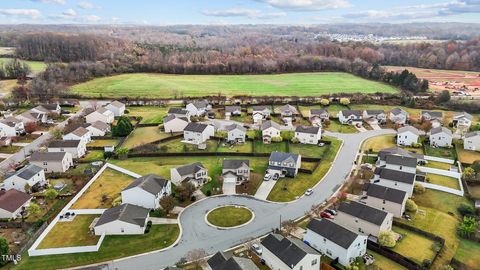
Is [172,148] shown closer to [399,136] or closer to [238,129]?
[238,129]

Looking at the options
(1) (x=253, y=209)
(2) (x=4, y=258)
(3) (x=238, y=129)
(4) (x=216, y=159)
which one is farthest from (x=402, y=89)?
(2) (x=4, y=258)

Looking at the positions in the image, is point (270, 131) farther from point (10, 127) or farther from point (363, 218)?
point (10, 127)

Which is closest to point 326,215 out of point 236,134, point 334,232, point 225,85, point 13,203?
point 334,232

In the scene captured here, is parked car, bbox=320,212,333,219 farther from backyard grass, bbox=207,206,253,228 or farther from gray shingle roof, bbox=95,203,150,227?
gray shingle roof, bbox=95,203,150,227

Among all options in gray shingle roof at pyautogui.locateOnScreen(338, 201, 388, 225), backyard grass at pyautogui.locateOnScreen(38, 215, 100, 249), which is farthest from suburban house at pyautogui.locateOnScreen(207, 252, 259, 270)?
backyard grass at pyautogui.locateOnScreen(38, 215, 100, 249)

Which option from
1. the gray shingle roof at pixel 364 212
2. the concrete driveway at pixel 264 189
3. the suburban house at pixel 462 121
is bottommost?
the concrete driveway at pixel 264 189

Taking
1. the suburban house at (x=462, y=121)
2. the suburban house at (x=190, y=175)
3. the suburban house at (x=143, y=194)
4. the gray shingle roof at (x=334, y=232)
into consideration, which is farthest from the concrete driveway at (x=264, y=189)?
the suburban house at (x=462, y=121)

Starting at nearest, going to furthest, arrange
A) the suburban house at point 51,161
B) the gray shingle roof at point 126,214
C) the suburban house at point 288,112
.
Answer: the gray shingle roof at point 126,214 → the suburban house at point 51,161 → the suburban house at point 288,112

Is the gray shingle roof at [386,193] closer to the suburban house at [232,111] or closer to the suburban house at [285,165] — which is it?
the suburban house at [285,165]
